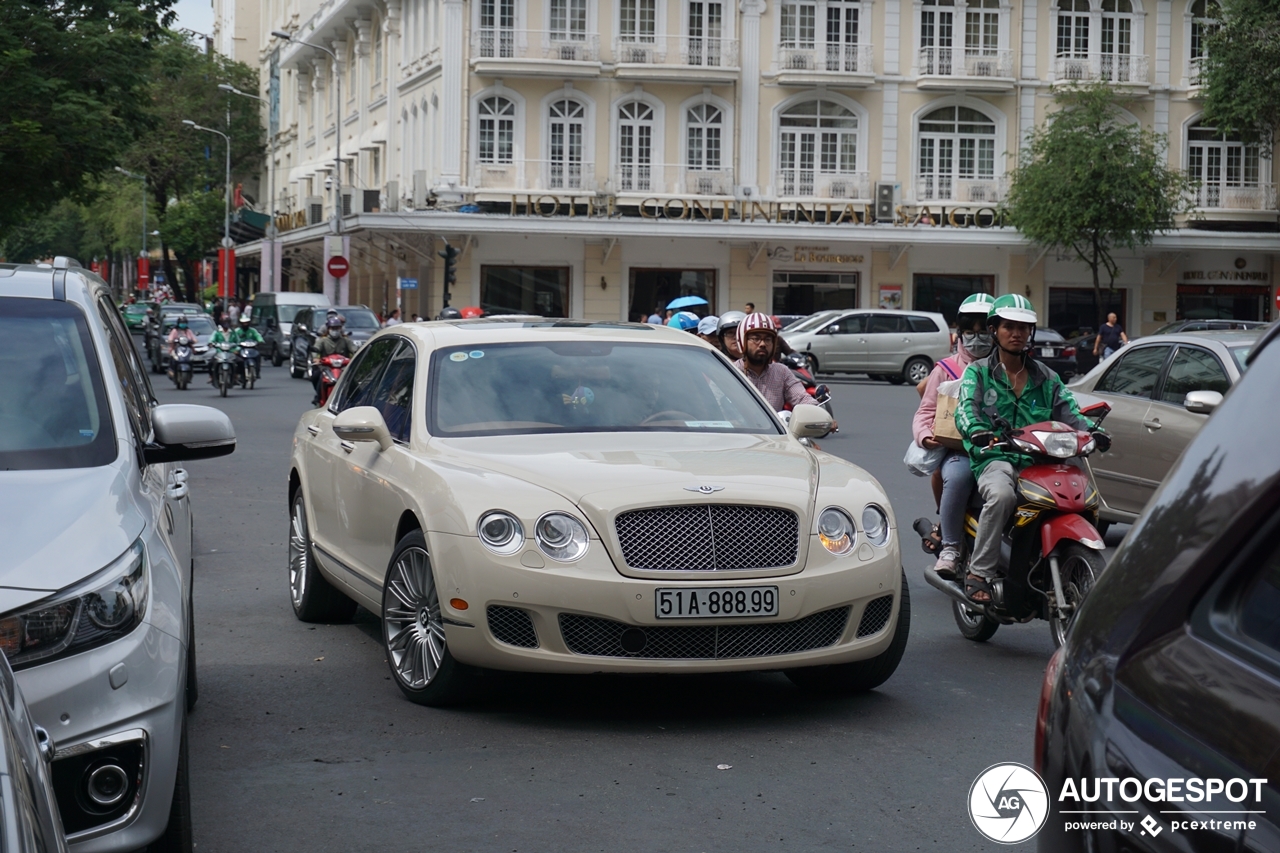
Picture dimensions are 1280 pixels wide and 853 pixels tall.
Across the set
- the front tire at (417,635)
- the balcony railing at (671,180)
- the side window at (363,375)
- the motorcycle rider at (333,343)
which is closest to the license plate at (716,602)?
the front tire at (417,635)

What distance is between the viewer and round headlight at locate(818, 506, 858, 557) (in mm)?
6090

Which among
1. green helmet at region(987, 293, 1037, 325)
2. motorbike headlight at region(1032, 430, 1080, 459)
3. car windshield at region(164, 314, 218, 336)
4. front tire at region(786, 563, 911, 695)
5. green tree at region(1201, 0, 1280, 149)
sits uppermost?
green tree at region(1201, 0, 1280, 149)

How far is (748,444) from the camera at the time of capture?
6.89 metres

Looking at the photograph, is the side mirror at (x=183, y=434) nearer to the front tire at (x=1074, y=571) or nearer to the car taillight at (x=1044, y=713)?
the car taillight at (x=1044, y=713)

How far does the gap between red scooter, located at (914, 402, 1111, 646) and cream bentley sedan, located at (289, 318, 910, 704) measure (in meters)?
0.78

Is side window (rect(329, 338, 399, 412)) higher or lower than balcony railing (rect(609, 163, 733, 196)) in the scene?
lower

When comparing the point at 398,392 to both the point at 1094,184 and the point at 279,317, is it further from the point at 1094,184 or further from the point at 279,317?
the point at 1094,184

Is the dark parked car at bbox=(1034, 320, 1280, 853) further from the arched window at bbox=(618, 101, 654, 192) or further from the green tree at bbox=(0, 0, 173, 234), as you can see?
the arched window at bbox=(618, 101, 654, 192)

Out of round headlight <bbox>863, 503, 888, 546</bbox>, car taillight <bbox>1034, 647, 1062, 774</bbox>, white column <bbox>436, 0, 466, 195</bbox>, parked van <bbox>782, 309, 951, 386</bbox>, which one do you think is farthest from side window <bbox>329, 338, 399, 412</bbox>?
white column <bbox>436, 0, 466, 195</bbox>

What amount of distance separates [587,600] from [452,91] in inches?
1807

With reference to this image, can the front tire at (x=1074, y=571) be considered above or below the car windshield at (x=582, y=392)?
below

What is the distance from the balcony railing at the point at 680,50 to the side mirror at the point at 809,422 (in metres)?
44.2

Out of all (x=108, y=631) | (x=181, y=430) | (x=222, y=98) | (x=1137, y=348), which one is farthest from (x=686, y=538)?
(x=222, y=98)

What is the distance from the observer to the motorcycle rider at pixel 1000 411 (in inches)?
281
